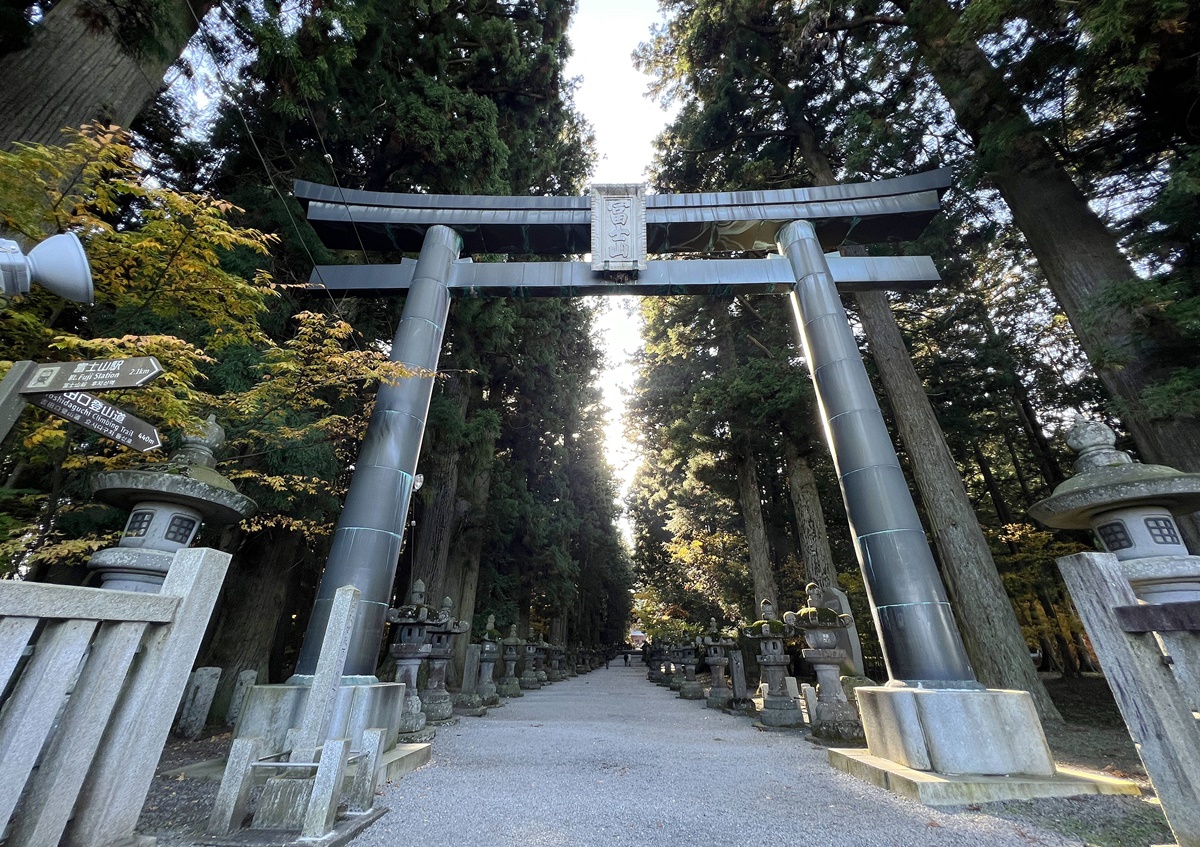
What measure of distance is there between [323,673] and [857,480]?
4565mm

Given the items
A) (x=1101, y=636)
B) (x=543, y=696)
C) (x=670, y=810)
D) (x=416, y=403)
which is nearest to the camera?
(x=1101, y=636)

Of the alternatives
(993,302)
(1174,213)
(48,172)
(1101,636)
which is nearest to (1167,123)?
(1174,213)

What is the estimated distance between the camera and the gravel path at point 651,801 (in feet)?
8.53

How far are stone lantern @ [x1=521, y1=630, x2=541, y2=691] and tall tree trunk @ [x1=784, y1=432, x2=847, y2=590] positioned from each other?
8.29 m

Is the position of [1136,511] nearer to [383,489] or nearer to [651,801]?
[651,801]

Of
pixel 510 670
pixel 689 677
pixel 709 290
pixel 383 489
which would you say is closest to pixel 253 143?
pixel 383 489

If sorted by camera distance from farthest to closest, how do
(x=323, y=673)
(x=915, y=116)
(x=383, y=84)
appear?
(x=915, y=116) → (x=383, y=84) → (x=323, y=673)

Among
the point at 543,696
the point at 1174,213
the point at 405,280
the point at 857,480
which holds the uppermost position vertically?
the point at 405,280

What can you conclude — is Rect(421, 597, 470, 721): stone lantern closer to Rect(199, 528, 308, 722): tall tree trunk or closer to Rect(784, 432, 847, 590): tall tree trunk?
Rect(199, 528, 308, 722): tall tree trunk

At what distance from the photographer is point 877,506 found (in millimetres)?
4441

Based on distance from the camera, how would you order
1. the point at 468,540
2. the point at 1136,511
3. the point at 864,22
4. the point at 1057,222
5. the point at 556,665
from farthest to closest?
the point at 556,665, the point at 468,540, the point at 864,22, the point at 1057,222, the point at 1136,511

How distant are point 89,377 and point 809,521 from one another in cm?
1093

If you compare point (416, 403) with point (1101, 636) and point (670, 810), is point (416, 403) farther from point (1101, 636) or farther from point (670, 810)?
point (1101, 636)

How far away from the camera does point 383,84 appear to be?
6898 millimetres
